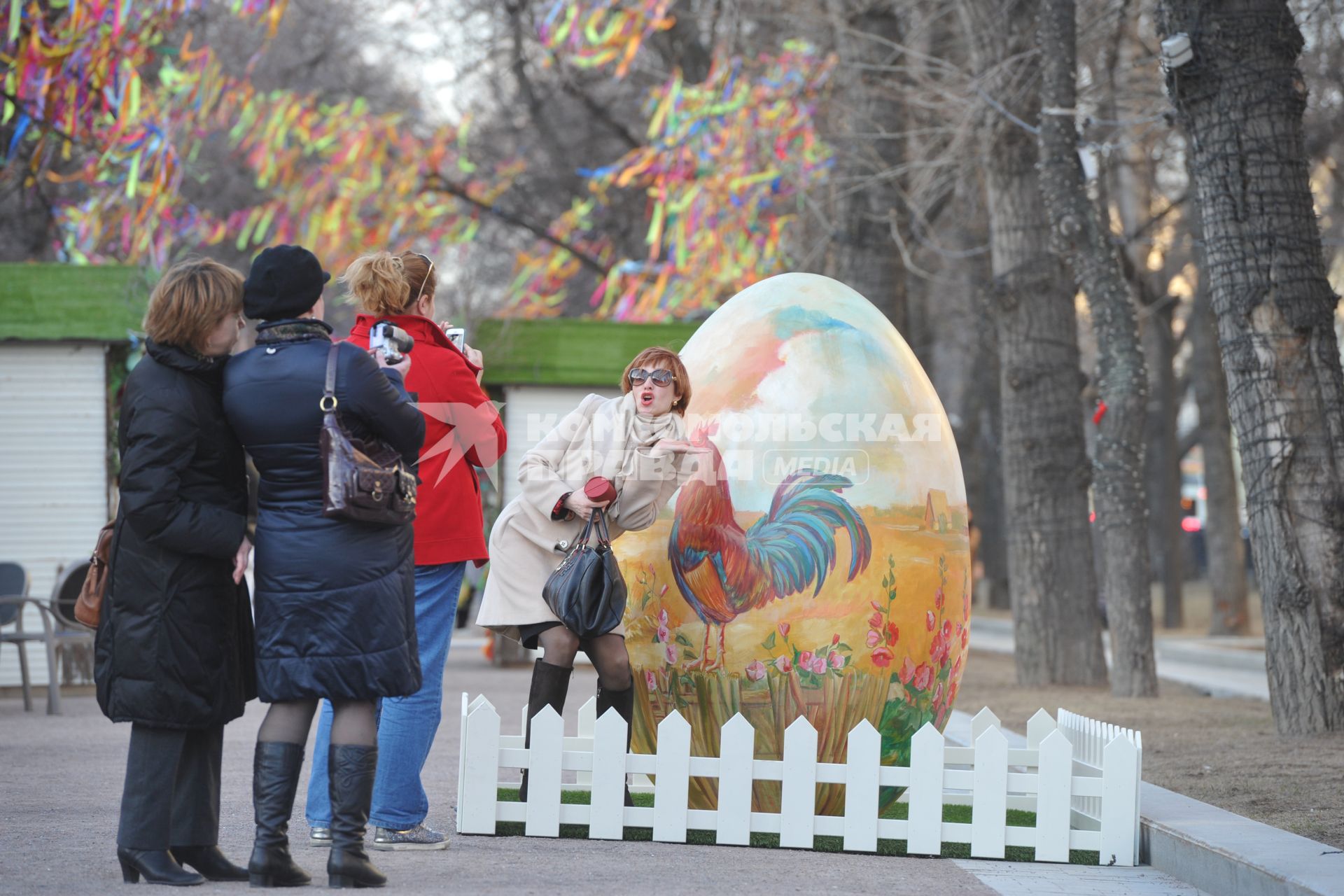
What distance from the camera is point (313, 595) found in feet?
15.0

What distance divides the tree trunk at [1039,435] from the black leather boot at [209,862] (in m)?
8.45

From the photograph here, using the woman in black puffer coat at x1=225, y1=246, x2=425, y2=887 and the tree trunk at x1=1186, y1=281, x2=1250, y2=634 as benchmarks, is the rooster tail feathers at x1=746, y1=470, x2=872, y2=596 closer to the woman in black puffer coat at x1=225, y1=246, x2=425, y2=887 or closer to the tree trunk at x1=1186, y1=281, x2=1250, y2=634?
the woman in black puffer coat at x1=225, y1=246, x2=425, y2=887

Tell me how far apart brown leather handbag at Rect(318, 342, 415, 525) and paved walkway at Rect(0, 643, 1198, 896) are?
3.70 ft

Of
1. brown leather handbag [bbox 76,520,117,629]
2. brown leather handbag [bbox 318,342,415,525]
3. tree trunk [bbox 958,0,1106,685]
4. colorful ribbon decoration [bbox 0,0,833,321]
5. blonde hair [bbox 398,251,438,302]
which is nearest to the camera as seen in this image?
brown leather handbag [bbox 318,342,415,525]

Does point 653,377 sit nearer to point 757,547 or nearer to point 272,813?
point 757,547

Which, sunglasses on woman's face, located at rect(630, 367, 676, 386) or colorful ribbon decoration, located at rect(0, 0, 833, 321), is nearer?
sunglasses on woman's face, located at rect(630, 367, 676, 386)

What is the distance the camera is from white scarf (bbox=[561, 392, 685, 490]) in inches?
225

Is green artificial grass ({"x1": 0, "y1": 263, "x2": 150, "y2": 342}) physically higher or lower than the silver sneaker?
higher

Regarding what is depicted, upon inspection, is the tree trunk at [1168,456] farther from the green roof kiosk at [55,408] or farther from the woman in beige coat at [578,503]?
the woman in beige coat at [578,503]

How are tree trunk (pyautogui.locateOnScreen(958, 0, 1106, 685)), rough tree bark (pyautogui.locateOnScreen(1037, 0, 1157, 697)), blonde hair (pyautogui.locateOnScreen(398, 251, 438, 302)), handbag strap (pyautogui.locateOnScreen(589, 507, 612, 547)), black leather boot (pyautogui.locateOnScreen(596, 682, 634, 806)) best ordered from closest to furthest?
1. blonde hair (pyautogui.locateOnScreen(398, 251, 438, 302))
2. handbag strap (pyautogui.locateOnScreen(589, 507, 612, 547))
3. black leather boot (pyautogui.locateOnScreen(596, 682, 634, 806))
4. rough tree bark (pyautogui.locateOnScreen(1037, 0, 1157, 697))
5. tree trunk (pyautogui.locateOnScreen(958, 0, 1106, 685))

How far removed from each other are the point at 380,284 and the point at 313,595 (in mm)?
1328

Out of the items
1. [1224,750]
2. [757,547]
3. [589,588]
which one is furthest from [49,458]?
[1224,750]

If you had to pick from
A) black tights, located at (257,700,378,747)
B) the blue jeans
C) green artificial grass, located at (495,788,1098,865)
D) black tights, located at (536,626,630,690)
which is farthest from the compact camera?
green artificial grass, located at (495,788,1098,865)

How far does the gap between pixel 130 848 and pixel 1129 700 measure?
8021 millimetres
